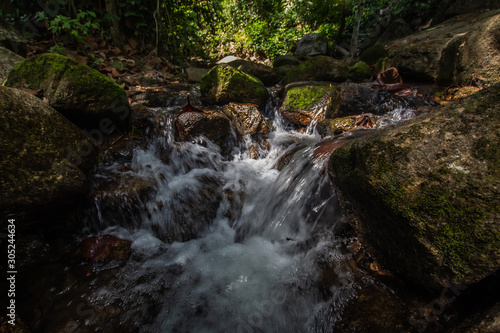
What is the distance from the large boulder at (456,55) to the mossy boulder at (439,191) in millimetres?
4878

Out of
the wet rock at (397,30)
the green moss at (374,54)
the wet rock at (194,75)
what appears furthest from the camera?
the wet rock at (397,30)

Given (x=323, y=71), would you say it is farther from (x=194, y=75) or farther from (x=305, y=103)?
(x=194, y=75)

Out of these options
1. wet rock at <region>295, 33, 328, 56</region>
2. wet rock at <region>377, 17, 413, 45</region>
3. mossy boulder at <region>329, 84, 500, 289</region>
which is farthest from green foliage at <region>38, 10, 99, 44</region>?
wet rock at <region>377, 17, 413, 45</region>

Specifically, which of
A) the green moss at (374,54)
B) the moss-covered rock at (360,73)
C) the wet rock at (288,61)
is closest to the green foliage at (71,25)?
the wet rock at (288,61)

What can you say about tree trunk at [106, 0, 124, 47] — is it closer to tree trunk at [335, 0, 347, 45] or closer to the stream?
the stream

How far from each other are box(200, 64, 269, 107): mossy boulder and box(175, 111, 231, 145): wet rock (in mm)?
1228

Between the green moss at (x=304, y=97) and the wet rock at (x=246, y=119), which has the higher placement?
the green moss at (x=304, y=97)

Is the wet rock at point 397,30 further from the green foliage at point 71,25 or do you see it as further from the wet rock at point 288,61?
the green foliage at point 71,25

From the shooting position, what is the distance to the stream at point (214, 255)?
174 centimetres

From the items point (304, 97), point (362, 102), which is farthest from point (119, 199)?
point (362, 102)

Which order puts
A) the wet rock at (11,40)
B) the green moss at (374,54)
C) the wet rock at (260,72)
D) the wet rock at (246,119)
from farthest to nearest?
the green moss at (374,54) < the wet rock at (260,72) < the wet rock at (11,40) < the wet rock at (246,119)

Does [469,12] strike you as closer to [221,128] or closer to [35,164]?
[221,128]

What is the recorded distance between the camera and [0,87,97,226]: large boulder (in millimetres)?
1918

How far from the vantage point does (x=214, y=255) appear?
2479 mm
